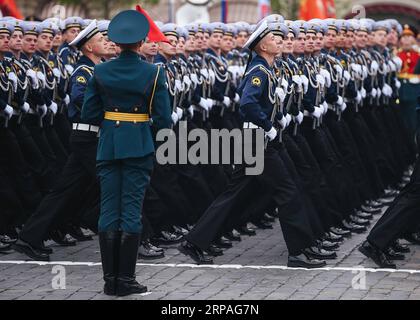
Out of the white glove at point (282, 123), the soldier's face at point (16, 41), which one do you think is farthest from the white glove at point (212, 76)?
the white glove at point (282, 123)

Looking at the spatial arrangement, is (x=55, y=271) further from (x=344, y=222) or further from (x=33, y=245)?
(x=344, y=222)

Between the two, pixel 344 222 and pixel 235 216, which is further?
pixel 344 222

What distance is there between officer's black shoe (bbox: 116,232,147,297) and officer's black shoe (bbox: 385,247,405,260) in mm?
2372

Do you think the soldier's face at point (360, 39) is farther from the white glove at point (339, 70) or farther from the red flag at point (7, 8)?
the red flag at point (7, 8)

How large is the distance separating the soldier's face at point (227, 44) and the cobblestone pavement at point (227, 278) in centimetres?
345

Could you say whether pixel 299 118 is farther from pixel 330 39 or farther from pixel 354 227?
pixel 330 39

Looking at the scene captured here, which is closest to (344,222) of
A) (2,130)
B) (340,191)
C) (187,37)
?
(340,191)

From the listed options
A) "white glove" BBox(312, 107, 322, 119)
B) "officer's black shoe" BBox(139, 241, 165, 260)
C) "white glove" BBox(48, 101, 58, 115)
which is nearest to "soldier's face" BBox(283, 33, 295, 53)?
"white glove" BBox(312, 107, 322, 119)

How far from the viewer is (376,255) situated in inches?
441

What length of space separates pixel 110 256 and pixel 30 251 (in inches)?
69.4

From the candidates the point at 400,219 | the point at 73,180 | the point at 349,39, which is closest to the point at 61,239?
the point at 73,180

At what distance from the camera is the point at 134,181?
1005 cm

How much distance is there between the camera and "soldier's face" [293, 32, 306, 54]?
1290cm

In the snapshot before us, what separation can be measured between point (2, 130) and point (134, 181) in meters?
A: 2.61
